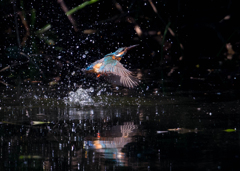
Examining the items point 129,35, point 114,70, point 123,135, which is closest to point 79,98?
point 114,70

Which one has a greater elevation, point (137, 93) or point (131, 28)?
point (131, 28)

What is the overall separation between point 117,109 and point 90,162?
2.15m

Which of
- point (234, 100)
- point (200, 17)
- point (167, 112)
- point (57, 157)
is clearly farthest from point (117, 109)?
point (200, 17)

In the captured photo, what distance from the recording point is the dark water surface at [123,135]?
105 inches

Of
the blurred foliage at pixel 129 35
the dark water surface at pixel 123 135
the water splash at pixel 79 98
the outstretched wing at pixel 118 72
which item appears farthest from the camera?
the blurred foliage at pixel 129 35

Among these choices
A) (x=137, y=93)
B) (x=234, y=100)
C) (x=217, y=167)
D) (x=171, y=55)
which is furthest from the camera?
(x=171, y=55)

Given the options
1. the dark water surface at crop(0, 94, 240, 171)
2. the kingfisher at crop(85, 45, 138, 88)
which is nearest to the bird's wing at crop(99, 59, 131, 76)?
the kingfisher at crop(85, 45, 138, 88)

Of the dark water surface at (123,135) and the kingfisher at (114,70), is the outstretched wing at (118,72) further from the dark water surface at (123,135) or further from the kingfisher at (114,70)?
the dark water surface at (123,135)

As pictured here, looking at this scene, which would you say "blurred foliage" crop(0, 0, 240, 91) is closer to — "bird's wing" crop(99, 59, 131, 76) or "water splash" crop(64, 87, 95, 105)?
"water splash" crop(64, 87, 95, 105)

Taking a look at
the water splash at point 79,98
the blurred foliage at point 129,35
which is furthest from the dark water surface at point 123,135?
the blurred foliage at point 129,35

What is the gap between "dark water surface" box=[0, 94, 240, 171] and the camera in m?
2.68

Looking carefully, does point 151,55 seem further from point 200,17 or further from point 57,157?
point 57,157

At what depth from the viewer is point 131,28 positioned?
28.1ft

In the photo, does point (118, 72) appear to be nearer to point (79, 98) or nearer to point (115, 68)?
point (115, 68)
